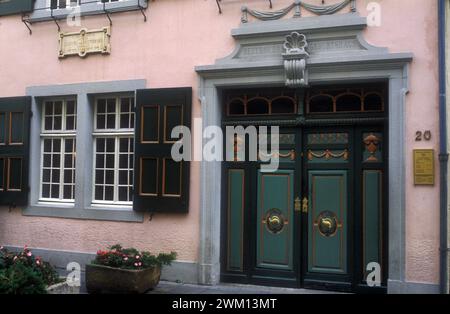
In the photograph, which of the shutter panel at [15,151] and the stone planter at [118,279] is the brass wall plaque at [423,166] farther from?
the shutter panel at [15,151]

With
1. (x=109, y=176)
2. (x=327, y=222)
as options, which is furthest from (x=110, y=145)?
(x=327, y=222)

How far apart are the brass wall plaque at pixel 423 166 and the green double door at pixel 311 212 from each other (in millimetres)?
555

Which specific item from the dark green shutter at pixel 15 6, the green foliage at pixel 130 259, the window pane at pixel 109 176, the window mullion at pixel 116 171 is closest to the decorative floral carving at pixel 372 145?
the green foliage at pixel 130 259

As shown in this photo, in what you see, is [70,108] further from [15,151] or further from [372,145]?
[372,145]

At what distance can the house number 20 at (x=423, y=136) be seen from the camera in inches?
241

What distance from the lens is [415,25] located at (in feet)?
20.6

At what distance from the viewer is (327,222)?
686cm

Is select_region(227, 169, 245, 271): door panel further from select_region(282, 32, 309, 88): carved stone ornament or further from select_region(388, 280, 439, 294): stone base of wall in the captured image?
select_region(388, 280, 439, 294): stone base of wall

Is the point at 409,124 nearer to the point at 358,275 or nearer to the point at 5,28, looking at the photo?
the point at 358,275

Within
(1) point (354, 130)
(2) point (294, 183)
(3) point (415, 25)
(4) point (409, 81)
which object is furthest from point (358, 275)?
(3) point (415, 25)

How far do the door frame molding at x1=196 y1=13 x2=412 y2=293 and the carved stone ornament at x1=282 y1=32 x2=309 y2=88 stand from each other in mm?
119

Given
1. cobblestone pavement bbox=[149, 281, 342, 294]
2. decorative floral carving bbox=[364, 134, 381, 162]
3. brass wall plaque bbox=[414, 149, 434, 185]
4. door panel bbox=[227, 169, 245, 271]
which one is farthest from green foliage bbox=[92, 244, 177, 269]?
brass wall plaque bbox=[414, 149, 434, 185]

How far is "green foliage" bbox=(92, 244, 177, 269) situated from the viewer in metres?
6.52

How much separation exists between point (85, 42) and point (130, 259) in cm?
381
